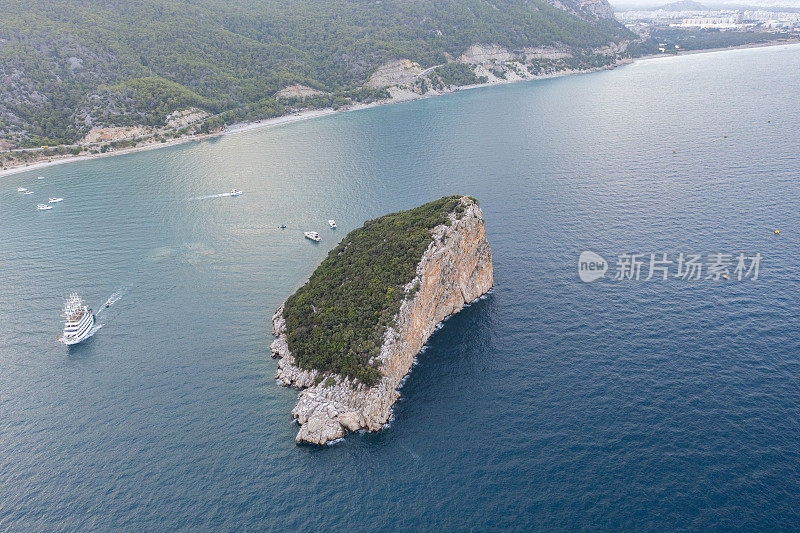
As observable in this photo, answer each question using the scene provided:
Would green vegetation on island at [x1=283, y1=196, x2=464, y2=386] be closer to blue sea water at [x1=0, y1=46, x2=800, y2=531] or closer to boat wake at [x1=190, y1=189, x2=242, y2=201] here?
blue sea water at [x1=0, y1=46, x2=800, y2=531]

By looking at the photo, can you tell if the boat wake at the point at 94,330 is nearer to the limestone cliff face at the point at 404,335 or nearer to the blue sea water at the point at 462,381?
the blue sea water at the point at 462,381

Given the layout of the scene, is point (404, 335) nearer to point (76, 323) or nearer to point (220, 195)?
point (76, 323)

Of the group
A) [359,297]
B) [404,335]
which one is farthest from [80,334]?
[404,335]

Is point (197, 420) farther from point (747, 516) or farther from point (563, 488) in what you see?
point (747, 516)

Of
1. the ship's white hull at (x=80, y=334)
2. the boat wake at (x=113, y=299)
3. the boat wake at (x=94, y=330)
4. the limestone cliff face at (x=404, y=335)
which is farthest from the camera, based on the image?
the boat wake at (x=113, y=299)

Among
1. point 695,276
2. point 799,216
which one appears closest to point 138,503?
point 695,276

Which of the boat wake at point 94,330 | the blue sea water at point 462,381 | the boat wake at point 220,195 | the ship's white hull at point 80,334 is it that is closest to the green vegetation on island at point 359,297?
the blue sea water at point 462,381
